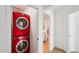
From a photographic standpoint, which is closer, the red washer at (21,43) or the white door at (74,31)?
the white door at (74,31)

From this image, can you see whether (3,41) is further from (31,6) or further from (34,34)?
(31,6)

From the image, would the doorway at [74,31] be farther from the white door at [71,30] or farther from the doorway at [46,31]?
the doorway at [46,31]

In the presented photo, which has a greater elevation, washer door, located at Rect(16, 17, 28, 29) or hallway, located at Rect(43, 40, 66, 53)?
washer door, located at Rect(16, 17, 28, 29)

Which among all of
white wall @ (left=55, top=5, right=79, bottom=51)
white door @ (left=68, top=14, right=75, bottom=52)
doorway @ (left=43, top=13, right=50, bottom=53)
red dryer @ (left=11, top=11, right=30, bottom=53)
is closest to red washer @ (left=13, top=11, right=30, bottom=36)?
red dryer @ (left=11, top=11, right=30, bottom=53)

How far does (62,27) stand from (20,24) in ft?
2.19

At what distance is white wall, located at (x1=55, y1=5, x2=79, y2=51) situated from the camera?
4.73 feet

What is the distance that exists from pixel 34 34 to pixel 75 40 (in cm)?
65

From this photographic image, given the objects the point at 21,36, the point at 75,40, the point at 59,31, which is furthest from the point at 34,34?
the point at 75,40

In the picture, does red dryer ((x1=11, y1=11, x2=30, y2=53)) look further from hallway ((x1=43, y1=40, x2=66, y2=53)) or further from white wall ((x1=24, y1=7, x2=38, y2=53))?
hallway ((x1=43, y1=40, x2=66, y2=53))

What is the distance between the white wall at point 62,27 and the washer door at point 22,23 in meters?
0.50

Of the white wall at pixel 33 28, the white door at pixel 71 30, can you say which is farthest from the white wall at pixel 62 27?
the white wall at pixel 33 28

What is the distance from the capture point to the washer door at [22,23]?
5.05 feet

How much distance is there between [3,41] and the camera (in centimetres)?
131
